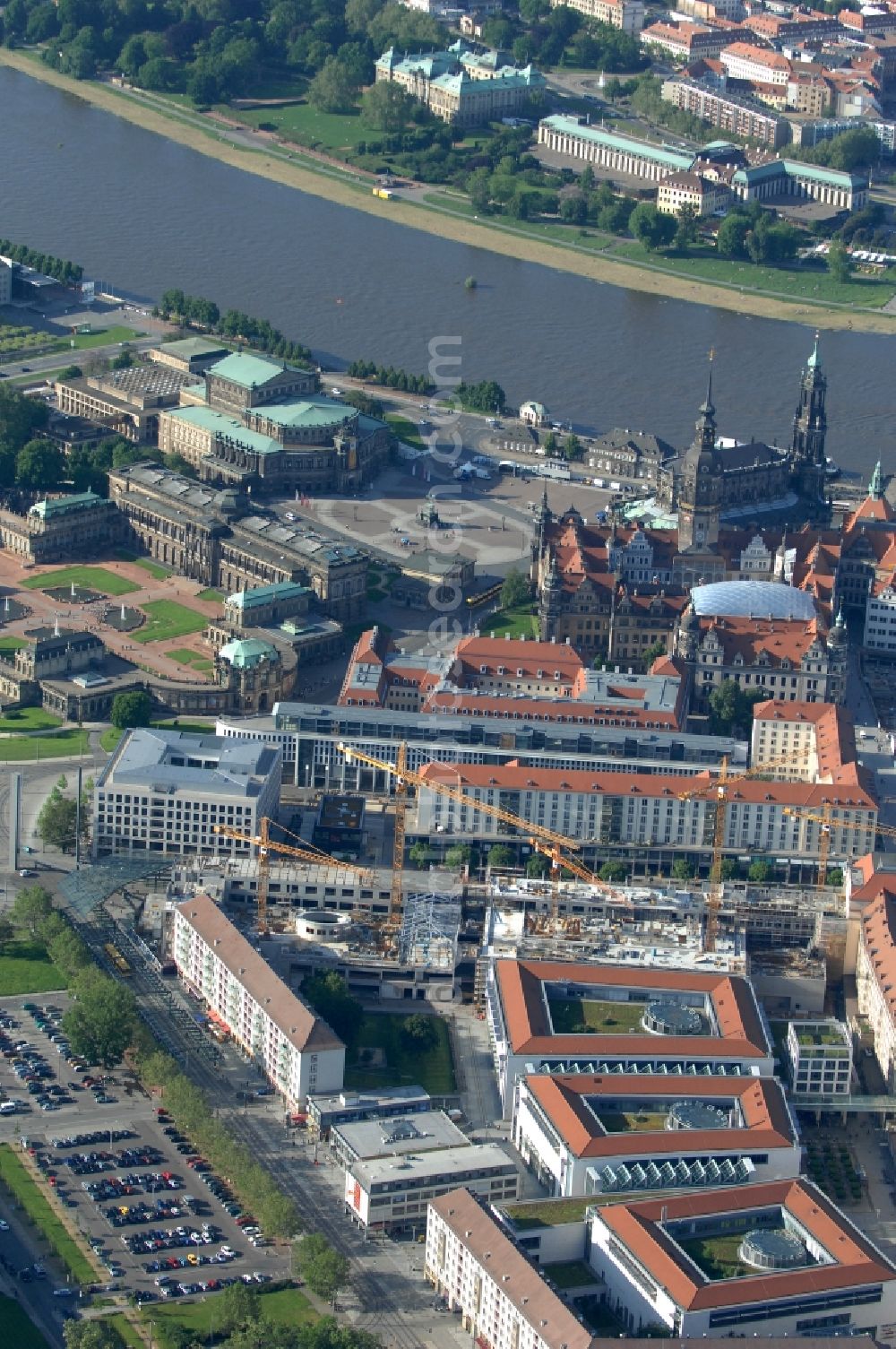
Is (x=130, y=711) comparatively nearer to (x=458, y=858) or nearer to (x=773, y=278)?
(x=458, y=858)

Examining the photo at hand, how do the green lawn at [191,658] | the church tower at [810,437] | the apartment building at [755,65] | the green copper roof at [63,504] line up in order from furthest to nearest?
the apartment building at [755,65] < the church tower at [810,437] < the green copper roof at [63,504] < the green lawn at [191,658]

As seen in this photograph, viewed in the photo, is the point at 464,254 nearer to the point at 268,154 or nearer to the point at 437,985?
the point at 268,154

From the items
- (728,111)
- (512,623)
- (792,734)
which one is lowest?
(512,623)

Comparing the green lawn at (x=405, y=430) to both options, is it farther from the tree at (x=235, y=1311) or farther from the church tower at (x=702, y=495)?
the tree at (x=235, y=1311)

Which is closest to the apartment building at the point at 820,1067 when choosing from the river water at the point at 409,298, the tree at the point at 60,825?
the tree at the point at 60,825

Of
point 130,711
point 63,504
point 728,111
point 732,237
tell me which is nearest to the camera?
point 130,711

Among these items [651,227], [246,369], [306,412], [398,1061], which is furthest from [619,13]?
[398,1061]
